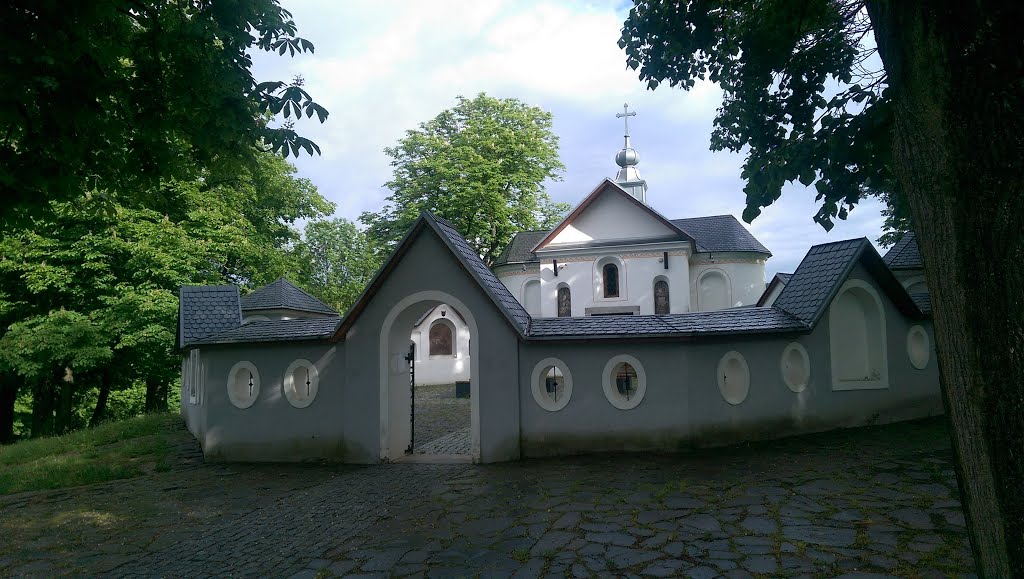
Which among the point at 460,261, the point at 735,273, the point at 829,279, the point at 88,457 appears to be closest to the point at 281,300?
the point at 88,457

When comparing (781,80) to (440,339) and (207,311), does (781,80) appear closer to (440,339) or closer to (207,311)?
(207,311)

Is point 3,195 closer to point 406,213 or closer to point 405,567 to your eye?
point 405,567

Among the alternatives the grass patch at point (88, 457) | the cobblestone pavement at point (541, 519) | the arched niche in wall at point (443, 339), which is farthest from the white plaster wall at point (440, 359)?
the cobblestone pavement at point (541, 519)

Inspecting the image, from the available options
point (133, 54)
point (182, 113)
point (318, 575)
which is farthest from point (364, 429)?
point (133, 54)

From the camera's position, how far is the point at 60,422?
2206 cm

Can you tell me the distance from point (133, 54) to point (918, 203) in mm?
7532

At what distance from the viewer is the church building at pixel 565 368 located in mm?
10000

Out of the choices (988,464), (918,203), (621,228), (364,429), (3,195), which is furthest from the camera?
(621,228)

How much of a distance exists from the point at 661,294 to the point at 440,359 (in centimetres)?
1174

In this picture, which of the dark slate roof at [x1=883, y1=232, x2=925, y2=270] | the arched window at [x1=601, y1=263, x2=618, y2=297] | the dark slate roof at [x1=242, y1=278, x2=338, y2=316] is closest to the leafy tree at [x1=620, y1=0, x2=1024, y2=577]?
the dark slate roof at [x1=883, y1=232, x2=925, y2=270]

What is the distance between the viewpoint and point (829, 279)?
11.0m

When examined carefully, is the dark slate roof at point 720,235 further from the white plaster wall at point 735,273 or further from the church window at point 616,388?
the church window at point 616,388

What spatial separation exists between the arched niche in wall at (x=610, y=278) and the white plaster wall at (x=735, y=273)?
14.5 ft

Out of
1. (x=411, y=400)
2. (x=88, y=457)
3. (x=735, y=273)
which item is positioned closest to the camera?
(x=411, y=400)
